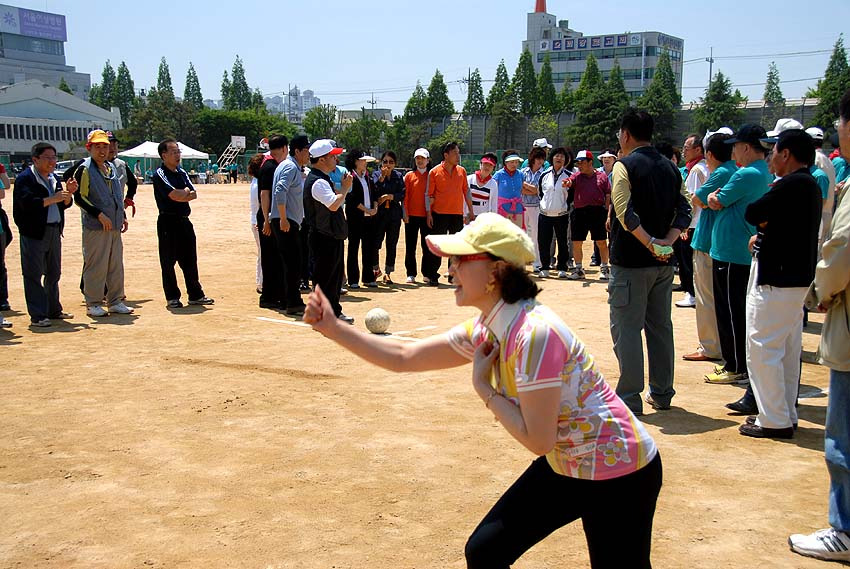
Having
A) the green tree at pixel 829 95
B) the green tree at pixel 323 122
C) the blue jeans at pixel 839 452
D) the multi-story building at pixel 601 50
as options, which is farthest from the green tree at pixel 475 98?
the blue jeans at pixel 839 452

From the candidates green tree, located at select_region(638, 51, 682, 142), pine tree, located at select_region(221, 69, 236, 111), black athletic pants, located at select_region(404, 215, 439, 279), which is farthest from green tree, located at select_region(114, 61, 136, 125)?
black athletic pants, located at select_region(404, 215, 439, 279)

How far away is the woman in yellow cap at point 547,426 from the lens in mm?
2762

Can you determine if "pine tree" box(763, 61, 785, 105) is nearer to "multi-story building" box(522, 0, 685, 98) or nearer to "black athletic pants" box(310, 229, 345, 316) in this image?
"multi-story building" box(522, 0, 685, 98)

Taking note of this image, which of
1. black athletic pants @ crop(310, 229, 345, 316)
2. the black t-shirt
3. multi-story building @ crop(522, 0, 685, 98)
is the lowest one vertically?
black athletic pants @ crop(310, 229, 345, 316)

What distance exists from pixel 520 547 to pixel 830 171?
20.4ft

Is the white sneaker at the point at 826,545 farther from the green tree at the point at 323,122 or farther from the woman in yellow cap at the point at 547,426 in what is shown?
the green tree at the point at 323,122

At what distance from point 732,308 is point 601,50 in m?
144

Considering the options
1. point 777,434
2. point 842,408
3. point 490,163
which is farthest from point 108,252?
point 842,408

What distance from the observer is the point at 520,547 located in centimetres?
291

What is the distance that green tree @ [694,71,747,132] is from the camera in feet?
250

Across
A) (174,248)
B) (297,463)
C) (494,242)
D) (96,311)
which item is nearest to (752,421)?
(297,463)

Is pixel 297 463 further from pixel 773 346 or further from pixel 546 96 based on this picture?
pixel 546 96

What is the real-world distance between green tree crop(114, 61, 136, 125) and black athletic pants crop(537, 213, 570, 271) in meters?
146

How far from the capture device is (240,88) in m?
151
